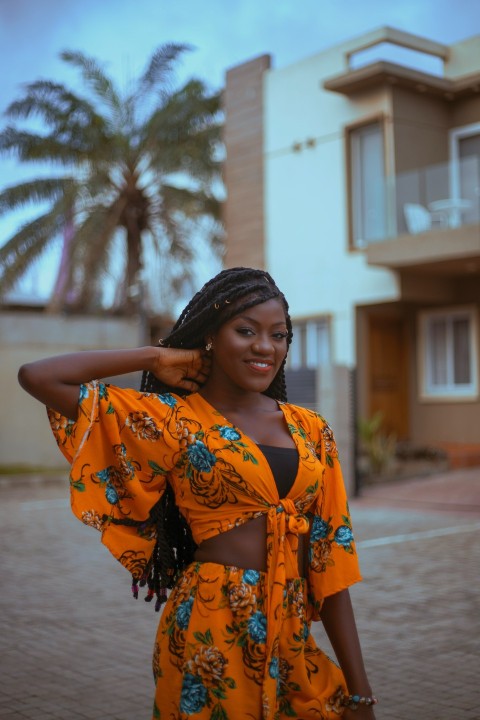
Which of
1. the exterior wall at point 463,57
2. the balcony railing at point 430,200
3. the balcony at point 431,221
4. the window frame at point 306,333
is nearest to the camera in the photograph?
the balcony at point 431,221

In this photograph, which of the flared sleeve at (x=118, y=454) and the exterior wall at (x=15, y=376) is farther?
the exterior wall at (x=15, y=376)

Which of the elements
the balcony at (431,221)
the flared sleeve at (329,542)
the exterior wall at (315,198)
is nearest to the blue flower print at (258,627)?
the flared sleeve at (329,542)

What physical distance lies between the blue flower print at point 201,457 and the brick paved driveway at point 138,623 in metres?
2.47

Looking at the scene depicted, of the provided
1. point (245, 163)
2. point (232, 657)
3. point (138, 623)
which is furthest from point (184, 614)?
point (245, 163)

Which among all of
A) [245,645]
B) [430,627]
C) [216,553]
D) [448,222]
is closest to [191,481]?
[216,553]

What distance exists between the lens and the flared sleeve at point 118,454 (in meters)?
2.61

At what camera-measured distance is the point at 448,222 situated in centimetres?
1560

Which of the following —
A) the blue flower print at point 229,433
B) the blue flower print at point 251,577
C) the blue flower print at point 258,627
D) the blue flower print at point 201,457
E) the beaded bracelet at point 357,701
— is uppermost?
the blue flower print at point 229,433

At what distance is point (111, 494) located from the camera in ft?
8.75

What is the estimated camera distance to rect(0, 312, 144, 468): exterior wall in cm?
1923

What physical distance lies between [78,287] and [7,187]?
107 inches

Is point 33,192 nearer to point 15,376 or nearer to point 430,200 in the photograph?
point 15,376

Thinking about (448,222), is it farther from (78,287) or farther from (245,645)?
(245,645)

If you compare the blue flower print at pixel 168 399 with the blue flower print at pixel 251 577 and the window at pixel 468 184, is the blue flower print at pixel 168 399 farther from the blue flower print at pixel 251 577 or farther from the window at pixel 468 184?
the window at pixel 468 184
